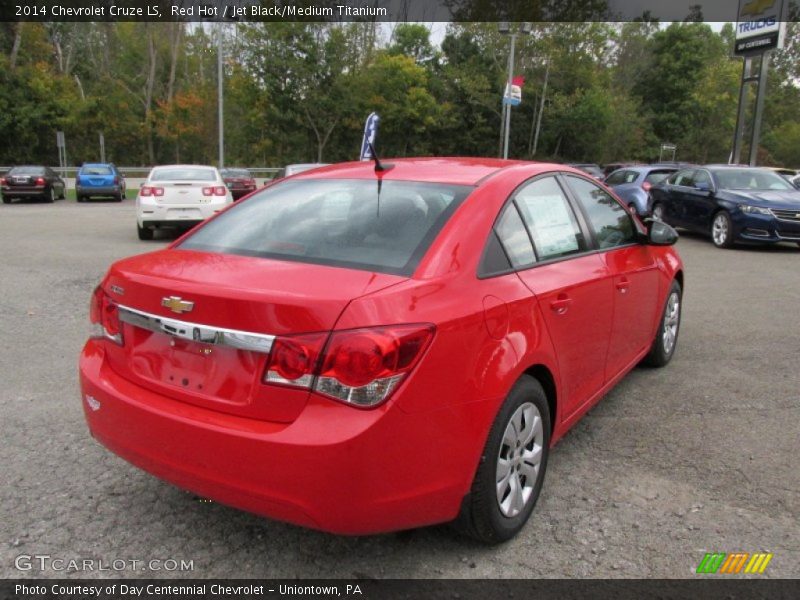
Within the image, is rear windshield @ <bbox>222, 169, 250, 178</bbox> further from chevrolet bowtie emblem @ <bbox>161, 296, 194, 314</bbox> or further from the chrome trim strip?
chevrolet bowtie emblem @ <bbox>161, 296, 194, 314</bbox>

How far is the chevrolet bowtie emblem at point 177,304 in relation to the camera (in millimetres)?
2438

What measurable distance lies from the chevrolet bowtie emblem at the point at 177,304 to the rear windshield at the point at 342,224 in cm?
45

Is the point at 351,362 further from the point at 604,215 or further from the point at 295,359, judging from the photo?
the point at 604,215

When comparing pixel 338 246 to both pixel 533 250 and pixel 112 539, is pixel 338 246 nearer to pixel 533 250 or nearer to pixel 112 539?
pixel 533 250

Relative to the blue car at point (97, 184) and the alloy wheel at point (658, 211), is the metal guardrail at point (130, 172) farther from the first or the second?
the alloy wheel at point (658, 211)

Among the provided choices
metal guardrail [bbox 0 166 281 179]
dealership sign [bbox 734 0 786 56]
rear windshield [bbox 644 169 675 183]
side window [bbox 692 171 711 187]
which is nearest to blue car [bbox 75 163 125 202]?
metal guardrail [bbox 0 166 281 179]

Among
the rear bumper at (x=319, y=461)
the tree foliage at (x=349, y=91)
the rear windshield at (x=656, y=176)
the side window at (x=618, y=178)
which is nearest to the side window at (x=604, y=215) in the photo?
the rear bumper at (x=319, y=461)

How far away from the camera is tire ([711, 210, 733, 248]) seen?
12.6 metres

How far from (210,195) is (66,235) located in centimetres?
338

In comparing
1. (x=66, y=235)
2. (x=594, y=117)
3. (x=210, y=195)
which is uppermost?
(x=594, y=117)

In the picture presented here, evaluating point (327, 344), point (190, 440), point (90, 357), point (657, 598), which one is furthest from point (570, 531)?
point (90, 357)

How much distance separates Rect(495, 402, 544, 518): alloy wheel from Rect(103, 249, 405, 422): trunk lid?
828 millimetres

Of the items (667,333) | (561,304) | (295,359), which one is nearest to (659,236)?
(667,333)

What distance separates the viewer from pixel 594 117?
47.2 metres
